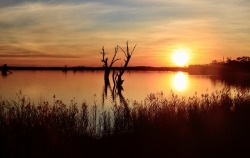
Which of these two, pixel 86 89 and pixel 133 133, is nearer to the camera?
pixel 133 133

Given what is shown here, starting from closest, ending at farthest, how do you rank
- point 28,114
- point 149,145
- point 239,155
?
point 239,155 < point 149,145 < point 28,114

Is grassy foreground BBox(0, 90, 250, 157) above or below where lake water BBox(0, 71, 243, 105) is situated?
above

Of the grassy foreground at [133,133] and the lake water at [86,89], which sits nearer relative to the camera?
the grassy foreground at [133,133]

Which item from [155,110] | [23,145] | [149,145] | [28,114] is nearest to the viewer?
[23,145]

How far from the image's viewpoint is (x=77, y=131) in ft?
47.4

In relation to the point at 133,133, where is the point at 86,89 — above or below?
below

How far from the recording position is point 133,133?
14484 millimetres

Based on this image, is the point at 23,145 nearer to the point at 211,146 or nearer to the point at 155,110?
the point at 211,146

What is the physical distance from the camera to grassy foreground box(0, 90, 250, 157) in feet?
35.1

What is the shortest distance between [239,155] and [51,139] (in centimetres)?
554

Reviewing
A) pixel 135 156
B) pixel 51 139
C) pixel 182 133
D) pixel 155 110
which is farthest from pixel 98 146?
pixel 155 110

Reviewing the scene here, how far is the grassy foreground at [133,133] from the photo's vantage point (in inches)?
421

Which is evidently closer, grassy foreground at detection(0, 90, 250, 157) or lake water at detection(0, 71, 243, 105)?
grassy foreground at detection(0, 90, 250, 157)

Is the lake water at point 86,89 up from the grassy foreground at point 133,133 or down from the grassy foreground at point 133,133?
down
